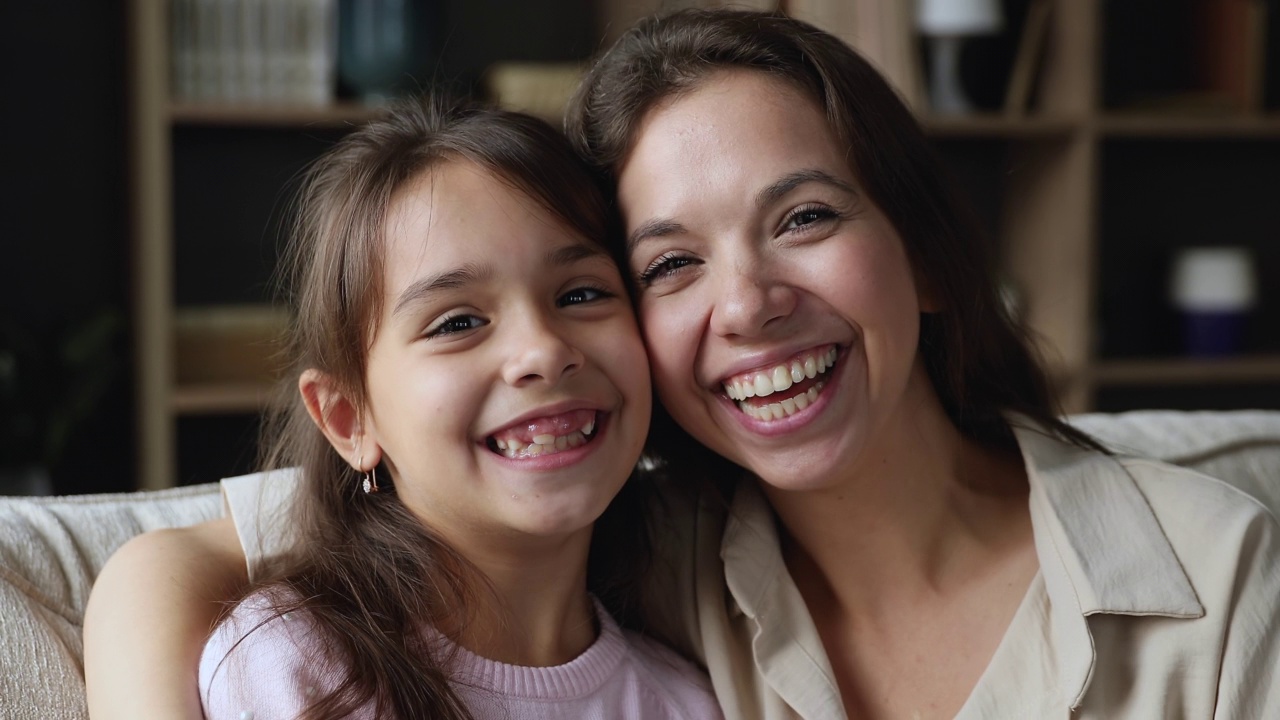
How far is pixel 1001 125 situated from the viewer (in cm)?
321

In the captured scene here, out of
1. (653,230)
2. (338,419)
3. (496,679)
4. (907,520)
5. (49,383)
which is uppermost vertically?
(653,230)

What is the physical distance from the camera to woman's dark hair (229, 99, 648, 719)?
1.23m

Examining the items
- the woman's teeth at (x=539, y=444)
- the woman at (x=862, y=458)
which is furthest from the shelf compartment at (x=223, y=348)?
the woman's teeth at (x=539, y=444)

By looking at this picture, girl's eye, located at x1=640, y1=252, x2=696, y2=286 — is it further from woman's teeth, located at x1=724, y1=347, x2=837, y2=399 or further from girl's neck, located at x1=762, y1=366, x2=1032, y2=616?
girl's neck, located at x1=762, y1=366, x2=1032, y2=616

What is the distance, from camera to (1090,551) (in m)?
1.34

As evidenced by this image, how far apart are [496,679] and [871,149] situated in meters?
0.68

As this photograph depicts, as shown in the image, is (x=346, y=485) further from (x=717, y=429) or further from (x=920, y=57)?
(x=920, y=57)

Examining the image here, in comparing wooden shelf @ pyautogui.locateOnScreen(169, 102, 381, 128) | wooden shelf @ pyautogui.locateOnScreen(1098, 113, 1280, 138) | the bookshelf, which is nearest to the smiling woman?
the bookshelf

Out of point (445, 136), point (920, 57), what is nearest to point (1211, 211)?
point (920, 57)

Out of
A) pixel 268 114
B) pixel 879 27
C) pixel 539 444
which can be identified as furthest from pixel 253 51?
pixel 539 444

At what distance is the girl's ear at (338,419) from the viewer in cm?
138

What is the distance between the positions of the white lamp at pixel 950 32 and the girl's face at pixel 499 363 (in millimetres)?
2080

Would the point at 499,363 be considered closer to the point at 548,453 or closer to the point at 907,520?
the point at 548,453

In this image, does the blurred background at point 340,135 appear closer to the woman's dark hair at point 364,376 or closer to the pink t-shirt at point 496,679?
the woman's dark hair at point 364,376
